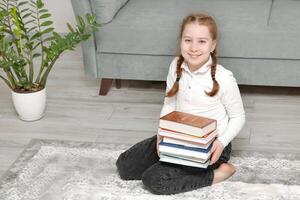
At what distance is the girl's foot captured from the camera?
1973mm

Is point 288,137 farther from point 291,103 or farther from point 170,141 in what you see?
point 170,141

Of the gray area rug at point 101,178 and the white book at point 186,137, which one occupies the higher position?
the white book at point 186,137

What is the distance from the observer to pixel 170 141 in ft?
6.10

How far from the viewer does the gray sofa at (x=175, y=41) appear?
2.60m

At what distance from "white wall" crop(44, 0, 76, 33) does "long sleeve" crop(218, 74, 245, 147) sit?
2.26 m

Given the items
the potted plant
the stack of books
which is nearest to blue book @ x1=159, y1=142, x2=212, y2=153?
the stack of books

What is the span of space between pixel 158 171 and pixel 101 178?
10.5 inches

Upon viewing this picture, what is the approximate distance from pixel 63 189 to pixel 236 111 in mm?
742

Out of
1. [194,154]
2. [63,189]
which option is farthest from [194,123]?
[63,189]

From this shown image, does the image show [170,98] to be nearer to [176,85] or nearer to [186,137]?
[176,85]

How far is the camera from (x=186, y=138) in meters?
1.82

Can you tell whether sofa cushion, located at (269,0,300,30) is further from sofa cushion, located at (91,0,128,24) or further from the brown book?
the brown book

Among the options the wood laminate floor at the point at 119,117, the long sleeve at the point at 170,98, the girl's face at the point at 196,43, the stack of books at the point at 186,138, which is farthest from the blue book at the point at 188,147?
the wood laminate floor at the point at 119,117

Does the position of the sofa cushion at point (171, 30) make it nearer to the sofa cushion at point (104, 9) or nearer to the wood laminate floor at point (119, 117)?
the sofa cushion at point (104, 9)
